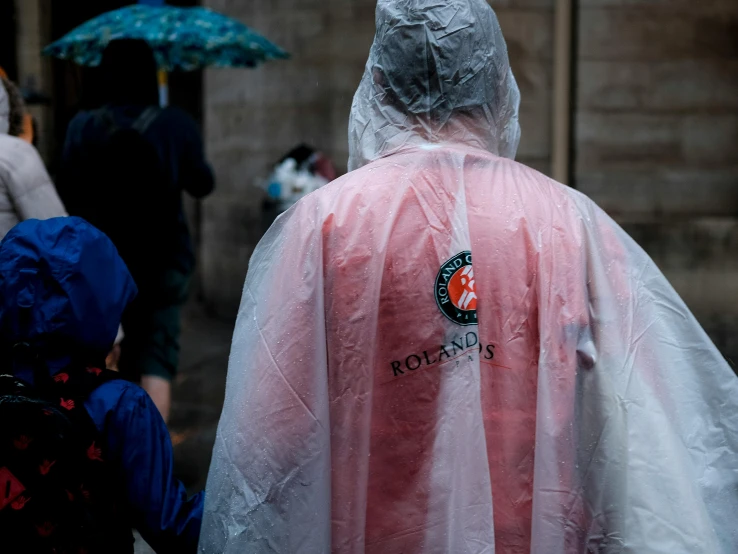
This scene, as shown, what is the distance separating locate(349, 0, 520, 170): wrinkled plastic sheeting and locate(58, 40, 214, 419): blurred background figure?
2.53 meters

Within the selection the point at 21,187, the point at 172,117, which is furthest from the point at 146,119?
the point at 21,187

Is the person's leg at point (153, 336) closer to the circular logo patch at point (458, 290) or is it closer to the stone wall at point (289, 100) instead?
the circular logo patch at point (458, 290)

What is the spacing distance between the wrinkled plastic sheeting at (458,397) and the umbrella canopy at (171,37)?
4630 mm

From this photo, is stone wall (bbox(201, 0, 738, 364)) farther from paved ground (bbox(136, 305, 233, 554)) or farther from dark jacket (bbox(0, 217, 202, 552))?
dark jacket (bbox(0, 217, 202, 552))

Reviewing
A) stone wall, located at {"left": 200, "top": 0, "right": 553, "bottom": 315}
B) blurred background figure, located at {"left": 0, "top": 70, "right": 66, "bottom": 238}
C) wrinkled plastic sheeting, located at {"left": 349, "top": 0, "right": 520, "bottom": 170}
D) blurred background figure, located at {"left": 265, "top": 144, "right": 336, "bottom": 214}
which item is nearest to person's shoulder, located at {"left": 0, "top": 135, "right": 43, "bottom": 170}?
blurred background figure, located at {"left": 0, "top": 70, "right": 66, "bottom": 238}

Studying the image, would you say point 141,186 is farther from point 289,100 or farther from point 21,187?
point 289,100

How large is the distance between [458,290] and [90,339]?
804 mm

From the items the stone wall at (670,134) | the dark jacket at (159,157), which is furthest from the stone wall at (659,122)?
the dark jacket at (159,157)

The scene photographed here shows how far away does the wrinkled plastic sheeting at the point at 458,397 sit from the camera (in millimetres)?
1992

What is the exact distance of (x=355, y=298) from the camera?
2.05 m

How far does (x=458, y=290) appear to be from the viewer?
6.74ft

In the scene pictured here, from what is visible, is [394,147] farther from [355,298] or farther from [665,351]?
[665,351]

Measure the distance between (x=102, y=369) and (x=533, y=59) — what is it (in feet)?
19.9

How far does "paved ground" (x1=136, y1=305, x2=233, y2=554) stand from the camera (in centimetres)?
544
